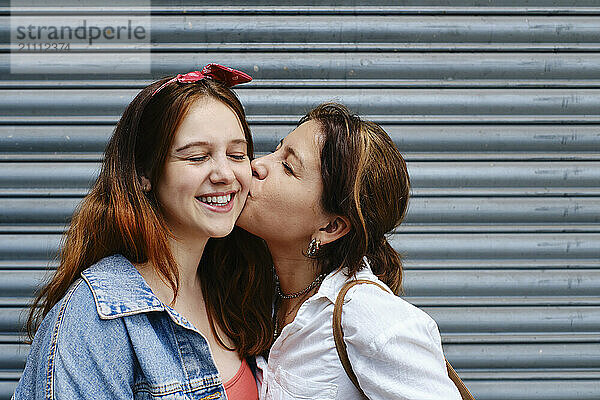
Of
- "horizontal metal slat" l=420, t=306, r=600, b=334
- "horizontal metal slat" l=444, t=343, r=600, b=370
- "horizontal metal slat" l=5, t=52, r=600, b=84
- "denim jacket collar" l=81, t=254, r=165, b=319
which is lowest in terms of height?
"horizontal metal slat" l=444, t=343, r=600, b=370

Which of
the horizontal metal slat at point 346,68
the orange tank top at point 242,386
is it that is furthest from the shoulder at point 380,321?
the horizontal metal slat at point 346,68

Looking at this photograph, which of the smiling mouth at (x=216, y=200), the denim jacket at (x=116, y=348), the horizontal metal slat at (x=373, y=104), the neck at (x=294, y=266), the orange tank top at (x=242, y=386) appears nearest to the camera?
the denim jacket at (x=116, y=348)

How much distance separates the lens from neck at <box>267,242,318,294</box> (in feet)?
7.29

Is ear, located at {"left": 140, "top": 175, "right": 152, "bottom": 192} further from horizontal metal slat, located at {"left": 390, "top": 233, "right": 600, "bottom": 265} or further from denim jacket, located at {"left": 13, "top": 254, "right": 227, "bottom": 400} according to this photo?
horizontal metal slat, located at {"left": 390, "top": 233, "right": 600, "bottom": 265}

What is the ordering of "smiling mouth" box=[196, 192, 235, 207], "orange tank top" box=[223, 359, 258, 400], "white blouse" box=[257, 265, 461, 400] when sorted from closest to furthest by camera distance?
"white blouse" box=[257, 265, 461, 400] → "smiling mouth" box=[196, 192, 235, 207] → "orange tank top" box=[223, 359, 258, 400]

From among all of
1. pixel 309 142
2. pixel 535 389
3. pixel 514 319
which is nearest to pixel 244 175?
pixel 309 142

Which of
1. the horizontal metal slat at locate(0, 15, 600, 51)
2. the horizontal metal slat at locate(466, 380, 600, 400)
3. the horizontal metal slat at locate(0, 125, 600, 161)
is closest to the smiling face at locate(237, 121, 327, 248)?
the horizontal metal slat at locate(0, 125, 600, 161)

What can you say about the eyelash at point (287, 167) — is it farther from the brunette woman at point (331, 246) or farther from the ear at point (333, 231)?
the ear at point (333, 231)

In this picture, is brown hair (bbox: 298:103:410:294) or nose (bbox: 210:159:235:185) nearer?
nose (bbox: 210:159:235:185)

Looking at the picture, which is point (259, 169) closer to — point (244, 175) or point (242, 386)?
point (244, 175)

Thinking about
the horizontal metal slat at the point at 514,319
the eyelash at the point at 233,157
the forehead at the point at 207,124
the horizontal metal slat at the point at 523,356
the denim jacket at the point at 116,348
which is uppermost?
the forehead at the point at 207,124

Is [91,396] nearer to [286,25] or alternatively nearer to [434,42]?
[286,25]

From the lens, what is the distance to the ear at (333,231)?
7.07 feet

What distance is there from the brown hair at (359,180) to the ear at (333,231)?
3 centimetres
